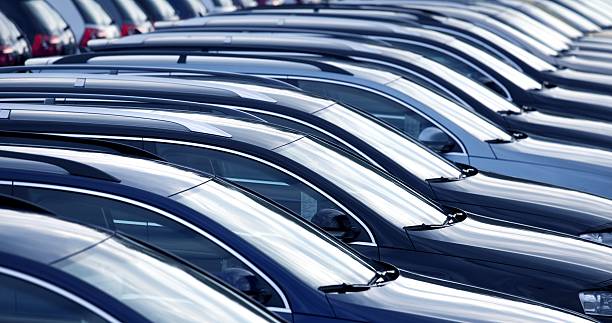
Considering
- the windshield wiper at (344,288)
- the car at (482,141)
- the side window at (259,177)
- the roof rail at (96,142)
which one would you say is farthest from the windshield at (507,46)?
the windshield wiper at (344,288)

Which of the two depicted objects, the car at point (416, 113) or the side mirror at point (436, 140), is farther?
the side mirror at point (436, 140)

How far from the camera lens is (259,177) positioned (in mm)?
6203

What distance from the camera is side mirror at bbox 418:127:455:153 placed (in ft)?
29.9

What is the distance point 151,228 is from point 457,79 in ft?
21.0

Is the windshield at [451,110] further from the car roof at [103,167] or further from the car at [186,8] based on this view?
the car at [186,8]

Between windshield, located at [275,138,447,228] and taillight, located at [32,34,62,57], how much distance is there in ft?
32.2

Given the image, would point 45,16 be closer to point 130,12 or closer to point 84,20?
point 84,20

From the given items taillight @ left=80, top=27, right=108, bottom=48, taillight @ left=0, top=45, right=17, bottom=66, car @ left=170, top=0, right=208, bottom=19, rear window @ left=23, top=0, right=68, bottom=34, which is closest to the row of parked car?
taillight @ left=0, top=45, right=17, bottom=66

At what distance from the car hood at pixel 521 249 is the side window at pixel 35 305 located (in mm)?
2911

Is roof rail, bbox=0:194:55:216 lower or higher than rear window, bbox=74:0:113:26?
lower

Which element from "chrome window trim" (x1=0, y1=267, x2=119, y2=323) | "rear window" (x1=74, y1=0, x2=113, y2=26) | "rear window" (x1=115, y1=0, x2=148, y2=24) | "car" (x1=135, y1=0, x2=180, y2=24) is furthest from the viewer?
"car" (x1=135, y1=0, x2=180, y2=24)

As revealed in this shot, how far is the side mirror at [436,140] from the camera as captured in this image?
9100mm

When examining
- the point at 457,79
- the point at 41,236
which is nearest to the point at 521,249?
the point at 41,236

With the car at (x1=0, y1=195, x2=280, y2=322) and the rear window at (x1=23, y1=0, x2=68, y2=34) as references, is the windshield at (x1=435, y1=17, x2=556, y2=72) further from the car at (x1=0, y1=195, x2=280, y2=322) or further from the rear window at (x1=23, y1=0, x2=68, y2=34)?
the car at (x1=0, y1=195, x2=280, y2=322)
